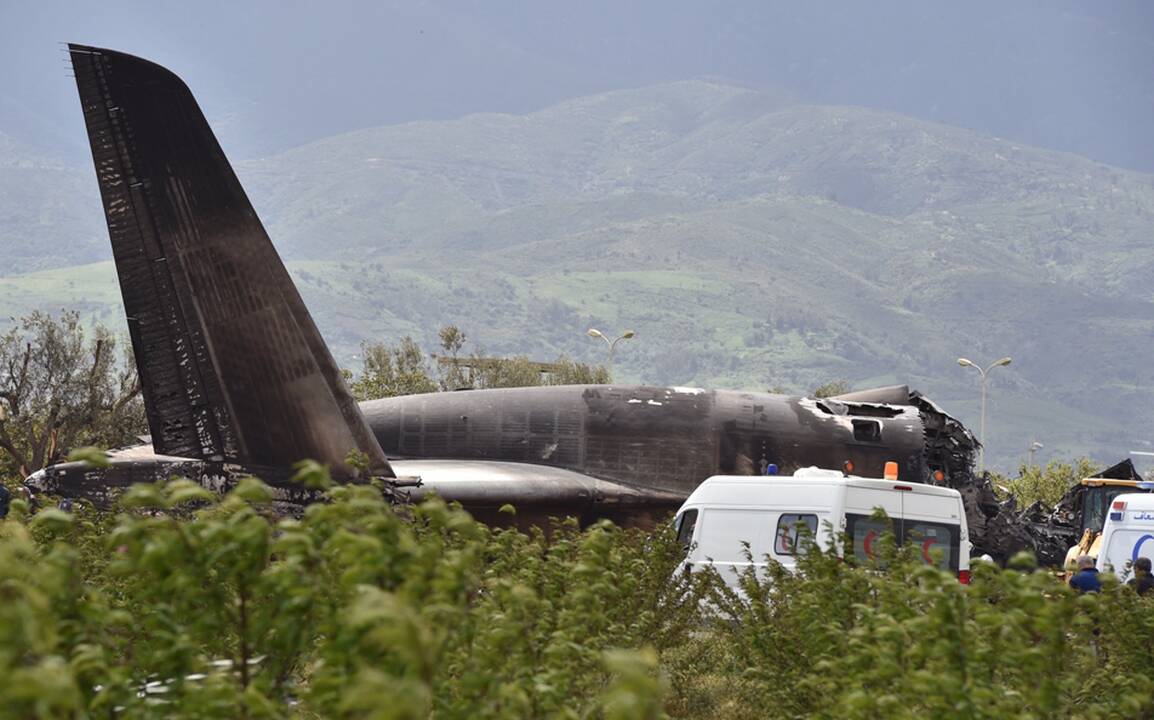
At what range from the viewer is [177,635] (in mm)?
6680

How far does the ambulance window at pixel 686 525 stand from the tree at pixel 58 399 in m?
34.8

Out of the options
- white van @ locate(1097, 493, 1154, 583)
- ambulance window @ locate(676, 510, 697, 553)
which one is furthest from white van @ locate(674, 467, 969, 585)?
white van @ locate(1097, 493, 1154, 583)

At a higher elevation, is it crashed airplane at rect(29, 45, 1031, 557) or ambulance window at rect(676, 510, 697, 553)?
crashed airplane at rect(29, 45, 1031, 557)

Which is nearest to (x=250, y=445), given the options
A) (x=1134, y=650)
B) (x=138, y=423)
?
(x=1134, y=650)

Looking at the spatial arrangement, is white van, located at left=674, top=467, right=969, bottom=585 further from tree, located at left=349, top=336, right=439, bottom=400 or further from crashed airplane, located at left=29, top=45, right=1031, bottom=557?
tree, located at left=349, top=336, right=439, bottom=400

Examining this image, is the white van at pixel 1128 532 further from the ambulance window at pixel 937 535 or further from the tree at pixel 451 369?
the tree at pixel 451 369

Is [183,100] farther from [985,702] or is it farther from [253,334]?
[985,702]

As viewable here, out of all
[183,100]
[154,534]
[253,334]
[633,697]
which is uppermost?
[183,100]

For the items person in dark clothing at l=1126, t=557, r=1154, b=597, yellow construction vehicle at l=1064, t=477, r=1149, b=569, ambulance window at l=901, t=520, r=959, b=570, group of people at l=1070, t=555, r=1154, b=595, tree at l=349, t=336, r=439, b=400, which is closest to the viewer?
person in dark clothing at l=1126, t=557, r=1154, b=597

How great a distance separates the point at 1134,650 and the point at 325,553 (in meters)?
8.57

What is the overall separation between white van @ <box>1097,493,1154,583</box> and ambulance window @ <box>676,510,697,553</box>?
21.6ft

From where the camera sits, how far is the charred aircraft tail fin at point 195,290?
81.5ft

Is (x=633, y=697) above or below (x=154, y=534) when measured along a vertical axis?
below

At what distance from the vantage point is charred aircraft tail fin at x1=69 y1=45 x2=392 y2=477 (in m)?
24.8
